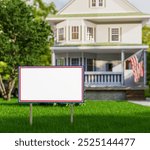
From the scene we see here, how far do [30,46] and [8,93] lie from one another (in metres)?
3.91

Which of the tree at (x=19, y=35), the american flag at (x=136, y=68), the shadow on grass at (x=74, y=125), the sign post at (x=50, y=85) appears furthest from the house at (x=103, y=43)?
the sign post at (x=50, y=85)

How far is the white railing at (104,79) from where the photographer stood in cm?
4009

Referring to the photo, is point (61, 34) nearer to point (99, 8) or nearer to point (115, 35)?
point (99, 8)

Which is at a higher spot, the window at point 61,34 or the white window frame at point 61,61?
the window at point 61,34

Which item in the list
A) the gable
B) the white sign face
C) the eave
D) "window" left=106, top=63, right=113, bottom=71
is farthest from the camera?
"window" left=106, top=63, right=113, bottom=71

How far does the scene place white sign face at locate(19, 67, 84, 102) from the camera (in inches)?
635

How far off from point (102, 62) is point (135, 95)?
598cm

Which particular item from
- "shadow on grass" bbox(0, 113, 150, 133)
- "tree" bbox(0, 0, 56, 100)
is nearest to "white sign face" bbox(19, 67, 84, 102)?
"shadow on grass" bbox(0, 113, 150, 133)

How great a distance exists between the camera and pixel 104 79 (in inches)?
1594

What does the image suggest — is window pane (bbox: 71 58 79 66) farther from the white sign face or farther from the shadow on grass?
the white sign face

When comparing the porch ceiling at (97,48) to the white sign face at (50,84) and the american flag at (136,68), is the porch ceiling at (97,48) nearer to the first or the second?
the american flag at (136,68)

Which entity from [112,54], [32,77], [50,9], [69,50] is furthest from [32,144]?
[50,9]

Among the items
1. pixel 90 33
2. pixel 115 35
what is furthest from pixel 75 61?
pixel 115 35

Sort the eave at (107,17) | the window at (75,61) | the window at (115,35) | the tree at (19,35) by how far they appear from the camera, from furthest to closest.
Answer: the window at (75,61)
the window at (115,35)
the eave at (107,17)
the tree at (19,35)
